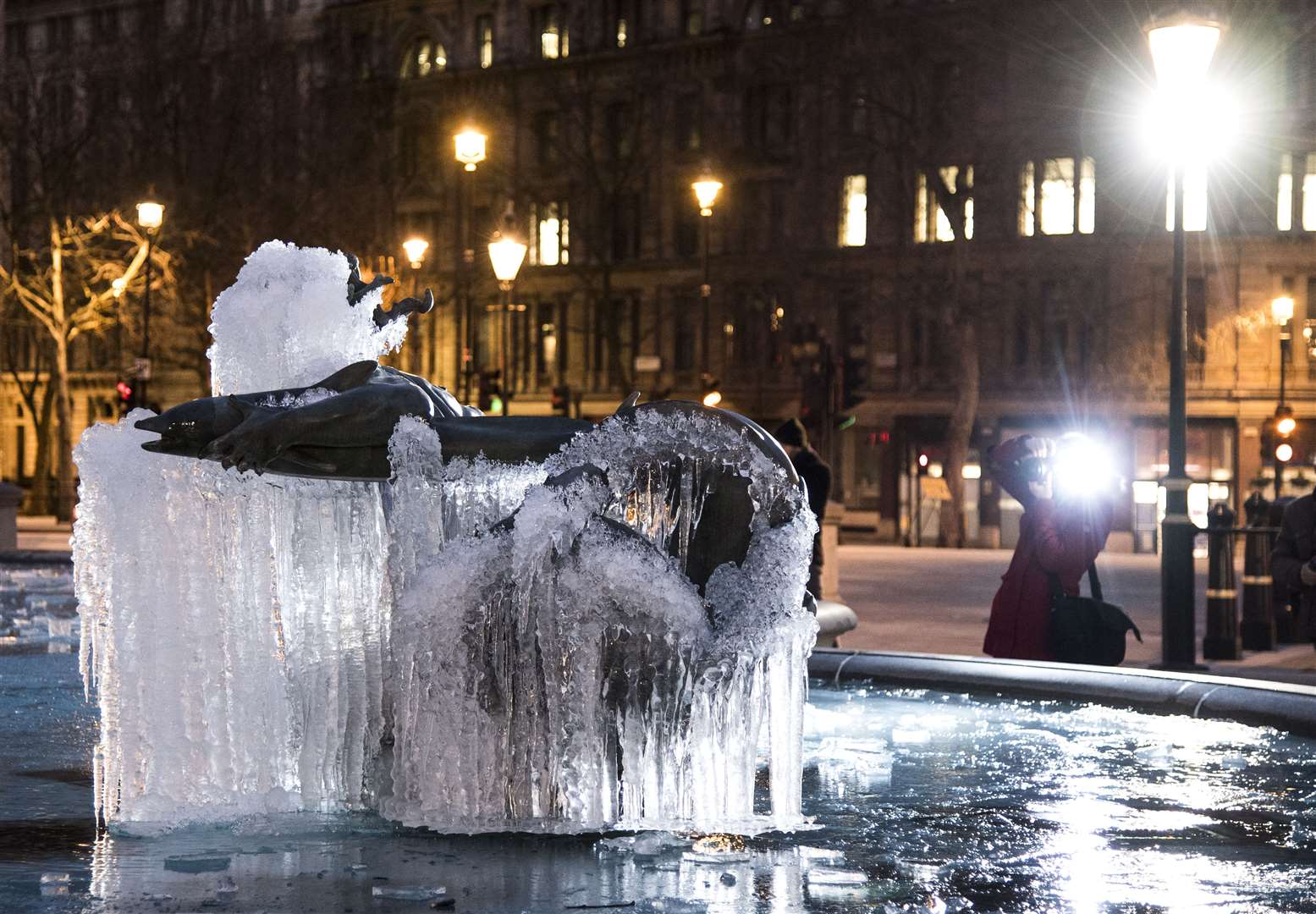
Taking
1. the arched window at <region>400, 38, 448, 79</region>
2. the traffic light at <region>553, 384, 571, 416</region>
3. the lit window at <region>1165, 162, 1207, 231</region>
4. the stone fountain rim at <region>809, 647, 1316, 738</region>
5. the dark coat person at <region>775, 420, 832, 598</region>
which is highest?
the arched window at <region>400, 38, 448, 79</region>

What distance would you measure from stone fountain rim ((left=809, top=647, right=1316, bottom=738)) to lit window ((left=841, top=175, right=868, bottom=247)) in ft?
154

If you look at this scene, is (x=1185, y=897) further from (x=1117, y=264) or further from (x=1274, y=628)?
(x=1117, y=264)

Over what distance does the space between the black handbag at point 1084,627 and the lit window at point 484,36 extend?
56.5 meters

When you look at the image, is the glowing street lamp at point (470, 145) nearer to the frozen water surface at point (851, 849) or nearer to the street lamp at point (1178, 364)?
the street lamp at point (1178, 364)

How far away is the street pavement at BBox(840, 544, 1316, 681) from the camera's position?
1662 cm

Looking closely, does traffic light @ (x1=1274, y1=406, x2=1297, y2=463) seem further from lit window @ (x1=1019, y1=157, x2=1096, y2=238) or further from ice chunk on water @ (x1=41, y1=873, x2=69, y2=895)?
ice chunk on water @ (x1=41, y1=873, x2=69, y2=895)

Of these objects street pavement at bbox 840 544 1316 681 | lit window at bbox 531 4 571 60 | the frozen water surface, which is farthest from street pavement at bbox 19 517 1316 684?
lit window at bbox 531 4 571 60

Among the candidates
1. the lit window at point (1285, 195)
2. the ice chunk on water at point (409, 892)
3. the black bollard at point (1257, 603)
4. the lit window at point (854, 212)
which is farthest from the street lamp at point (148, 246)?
the ice chunk on water at point (409, 892)

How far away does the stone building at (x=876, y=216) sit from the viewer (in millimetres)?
49750

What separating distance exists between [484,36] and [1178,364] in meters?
54.1

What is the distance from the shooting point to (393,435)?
659 centimetres

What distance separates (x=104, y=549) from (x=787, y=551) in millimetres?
2350

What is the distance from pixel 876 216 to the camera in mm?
55781

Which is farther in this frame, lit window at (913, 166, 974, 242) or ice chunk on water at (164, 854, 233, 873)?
lit window at (913, 166, 974, 242)
